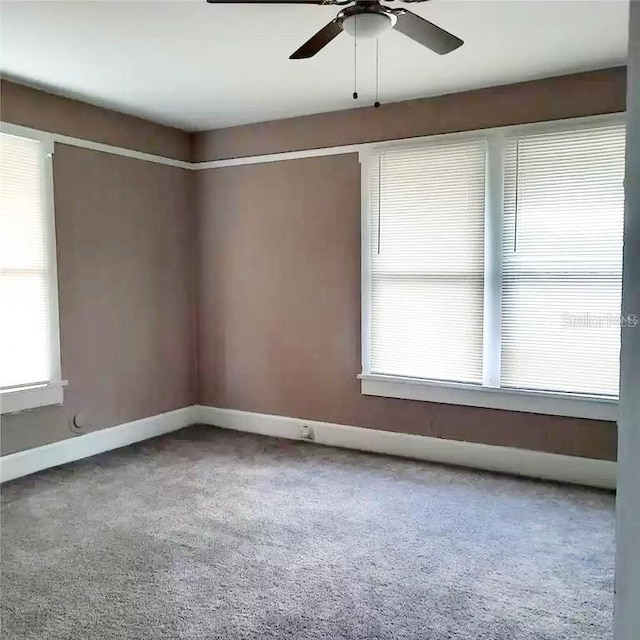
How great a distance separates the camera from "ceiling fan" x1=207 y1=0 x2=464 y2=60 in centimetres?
229

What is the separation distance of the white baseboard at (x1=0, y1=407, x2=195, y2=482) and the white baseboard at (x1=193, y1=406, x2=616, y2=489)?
12.1 inches

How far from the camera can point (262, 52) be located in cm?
332

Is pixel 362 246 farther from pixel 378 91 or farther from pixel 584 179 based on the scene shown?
pixel 584 179

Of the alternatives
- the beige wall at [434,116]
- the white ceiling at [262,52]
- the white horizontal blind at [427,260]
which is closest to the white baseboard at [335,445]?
the white horizontal blind at [427,260]

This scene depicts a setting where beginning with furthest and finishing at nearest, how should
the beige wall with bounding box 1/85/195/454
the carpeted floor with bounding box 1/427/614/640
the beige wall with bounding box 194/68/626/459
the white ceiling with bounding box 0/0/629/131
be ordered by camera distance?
the beige wall with bounding box 1/85/195/454
the beige wall with bounding box 194/68/626/459
the white ceiling with bounding box 0/0/629/131
the carpeted floor with bounding box 1/427/614/640

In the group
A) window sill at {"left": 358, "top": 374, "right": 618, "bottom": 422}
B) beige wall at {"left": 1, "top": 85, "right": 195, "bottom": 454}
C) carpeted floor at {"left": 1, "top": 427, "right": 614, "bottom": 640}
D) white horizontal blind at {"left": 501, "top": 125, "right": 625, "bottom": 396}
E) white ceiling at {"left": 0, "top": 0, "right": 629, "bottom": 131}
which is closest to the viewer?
carpeted floor at {"left": 1, "top": 427, "right": 614, "bottom": 640}

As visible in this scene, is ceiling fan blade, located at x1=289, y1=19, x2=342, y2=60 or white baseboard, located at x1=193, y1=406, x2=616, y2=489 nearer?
ceiling fan blade, located at x1=289, y1=19, x2=342, y2=60

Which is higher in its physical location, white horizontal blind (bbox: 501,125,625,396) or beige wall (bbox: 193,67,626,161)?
beige wall (bbox: 193,67,626,161)

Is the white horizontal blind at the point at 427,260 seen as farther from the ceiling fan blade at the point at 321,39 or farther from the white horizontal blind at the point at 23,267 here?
the white horizontal blind at the point at 23,267

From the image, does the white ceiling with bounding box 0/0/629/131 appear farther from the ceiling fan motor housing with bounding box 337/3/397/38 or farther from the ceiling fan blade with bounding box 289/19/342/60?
the ceiling fan motor housing with bounding box 337/3/397/38

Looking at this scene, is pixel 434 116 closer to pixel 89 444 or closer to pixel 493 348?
pixel 493 348

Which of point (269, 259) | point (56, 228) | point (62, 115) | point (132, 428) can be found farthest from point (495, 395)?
point (62, 115)

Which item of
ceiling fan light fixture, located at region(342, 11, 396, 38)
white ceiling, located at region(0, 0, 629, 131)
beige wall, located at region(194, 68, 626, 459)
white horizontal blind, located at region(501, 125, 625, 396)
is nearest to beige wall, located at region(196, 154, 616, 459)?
beige wall, located at region(194, 68, 626, 459)

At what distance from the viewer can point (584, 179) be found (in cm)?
367
